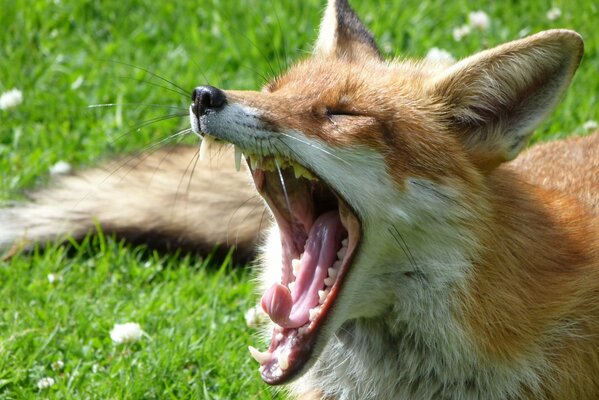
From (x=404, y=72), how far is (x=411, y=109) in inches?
12.4

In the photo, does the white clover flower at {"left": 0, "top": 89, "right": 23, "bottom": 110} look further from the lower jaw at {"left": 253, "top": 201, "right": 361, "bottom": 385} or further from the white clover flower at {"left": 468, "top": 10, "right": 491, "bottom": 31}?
the lower jaw at {"left": 253, "top": 201, "right": 361, "bottom": 385}

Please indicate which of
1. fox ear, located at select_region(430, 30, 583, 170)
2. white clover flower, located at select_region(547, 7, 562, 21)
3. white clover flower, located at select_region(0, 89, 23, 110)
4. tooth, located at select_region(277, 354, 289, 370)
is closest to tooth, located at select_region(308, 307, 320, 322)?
tooth, located at select_region(277, 354, 289, 370)

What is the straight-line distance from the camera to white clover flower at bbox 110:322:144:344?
444 cm

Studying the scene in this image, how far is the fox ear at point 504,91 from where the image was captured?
3527 mm

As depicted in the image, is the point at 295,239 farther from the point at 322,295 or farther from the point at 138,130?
the point at 138,130

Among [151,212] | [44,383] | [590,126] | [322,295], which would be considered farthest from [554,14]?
[44,383]

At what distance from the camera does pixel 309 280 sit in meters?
3.62

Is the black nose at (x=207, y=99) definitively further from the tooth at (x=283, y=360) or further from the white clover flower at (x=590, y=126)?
the white clover flower at (x=590, y=126)

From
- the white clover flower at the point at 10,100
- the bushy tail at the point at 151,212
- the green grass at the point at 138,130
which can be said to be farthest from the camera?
the white clover flower at the point at 10,100

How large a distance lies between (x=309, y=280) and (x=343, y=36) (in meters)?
1.22

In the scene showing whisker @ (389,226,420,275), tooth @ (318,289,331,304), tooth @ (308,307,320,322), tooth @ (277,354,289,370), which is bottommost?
tooth @ (277,354,289,370)

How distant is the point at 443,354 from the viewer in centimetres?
361

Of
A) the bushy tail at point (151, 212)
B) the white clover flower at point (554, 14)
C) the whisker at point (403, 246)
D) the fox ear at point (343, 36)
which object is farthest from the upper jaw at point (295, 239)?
the white clover flower at point (554, 14)

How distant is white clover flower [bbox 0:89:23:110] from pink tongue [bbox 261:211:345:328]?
3177 millimetres
